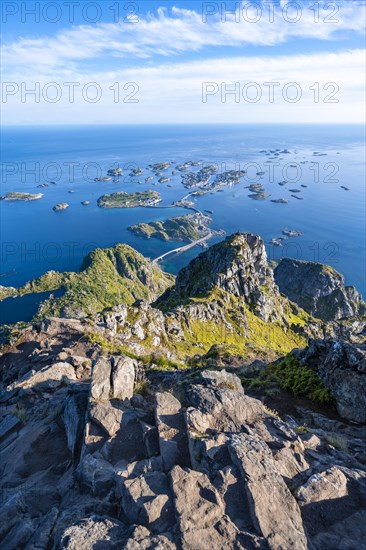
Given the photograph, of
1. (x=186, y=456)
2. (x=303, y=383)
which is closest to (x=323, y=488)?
(x=186, y=456)

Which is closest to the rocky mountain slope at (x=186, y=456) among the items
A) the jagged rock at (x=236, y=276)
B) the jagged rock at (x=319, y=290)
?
the jagged rock at (x=236, y=276)

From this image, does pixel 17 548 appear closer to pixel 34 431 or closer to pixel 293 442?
pixel 34 431

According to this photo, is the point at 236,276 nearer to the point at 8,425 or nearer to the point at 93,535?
the point at 8,425

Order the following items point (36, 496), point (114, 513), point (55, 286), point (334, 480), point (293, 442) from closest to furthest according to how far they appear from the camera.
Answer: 1. point (114, 513)
2. point (334, 480)
3. point (36, 496)
4. point (293, 442)
5. point (55, 286)

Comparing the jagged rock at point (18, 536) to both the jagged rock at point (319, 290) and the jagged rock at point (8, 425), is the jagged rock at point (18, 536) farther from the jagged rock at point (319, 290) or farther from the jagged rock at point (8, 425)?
the jagged rock at point (319, 290)

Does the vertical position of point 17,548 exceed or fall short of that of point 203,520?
it falls short

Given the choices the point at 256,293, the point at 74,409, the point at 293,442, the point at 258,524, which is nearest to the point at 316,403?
the point at 293,442
